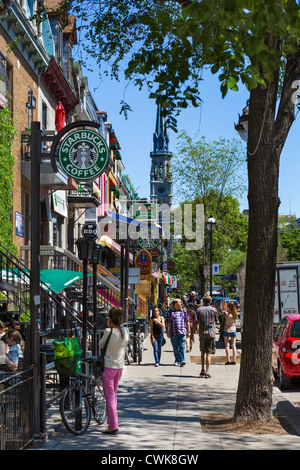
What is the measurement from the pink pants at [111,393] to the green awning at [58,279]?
354 inches

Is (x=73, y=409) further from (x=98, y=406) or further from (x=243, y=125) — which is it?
(x=243, y=125)

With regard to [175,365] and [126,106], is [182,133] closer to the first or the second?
[175,365]

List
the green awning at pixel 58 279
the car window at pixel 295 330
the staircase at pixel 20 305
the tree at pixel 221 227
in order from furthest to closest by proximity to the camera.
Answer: the tree at pixel 221 227 < the green awning at pixel 58 279 < the car window at pixel 295 330 < the staircase at pixel 20 305

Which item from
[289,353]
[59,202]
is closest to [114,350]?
[289,353]

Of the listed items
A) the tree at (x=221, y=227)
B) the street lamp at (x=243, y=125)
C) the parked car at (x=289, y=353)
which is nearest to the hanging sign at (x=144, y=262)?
the tree at (x=221, y=227)

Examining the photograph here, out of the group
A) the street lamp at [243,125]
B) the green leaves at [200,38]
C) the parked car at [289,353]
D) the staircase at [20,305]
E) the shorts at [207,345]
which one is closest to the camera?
the green leaves at [200,38]

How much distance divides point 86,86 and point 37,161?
29.8 metres

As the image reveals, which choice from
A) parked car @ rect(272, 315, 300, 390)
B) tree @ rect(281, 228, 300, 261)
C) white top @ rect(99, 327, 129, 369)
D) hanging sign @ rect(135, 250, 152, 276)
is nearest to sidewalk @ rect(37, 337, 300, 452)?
parked car @ rect(272, 315, 300, 390)

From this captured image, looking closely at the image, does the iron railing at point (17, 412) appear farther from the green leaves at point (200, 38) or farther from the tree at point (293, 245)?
the tree at point (293, 245)

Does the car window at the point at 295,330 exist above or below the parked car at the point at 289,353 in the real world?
above

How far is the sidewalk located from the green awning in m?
2.82

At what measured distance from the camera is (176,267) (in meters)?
70.4

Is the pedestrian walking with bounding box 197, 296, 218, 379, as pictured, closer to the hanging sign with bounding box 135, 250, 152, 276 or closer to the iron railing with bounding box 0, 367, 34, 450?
the iron railing with bounding box 0, 367, 34, 450

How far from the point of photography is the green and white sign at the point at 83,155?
13.0 m
